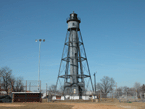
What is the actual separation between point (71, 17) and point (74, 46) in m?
9.99

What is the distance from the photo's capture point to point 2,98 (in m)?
37.7

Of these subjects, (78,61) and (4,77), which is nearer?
(78,61)

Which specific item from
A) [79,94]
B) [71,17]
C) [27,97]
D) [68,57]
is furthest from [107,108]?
[71,17]

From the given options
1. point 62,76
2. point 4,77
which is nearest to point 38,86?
point 62,76

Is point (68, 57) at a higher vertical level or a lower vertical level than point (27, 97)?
higher

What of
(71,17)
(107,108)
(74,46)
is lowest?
(107,108)

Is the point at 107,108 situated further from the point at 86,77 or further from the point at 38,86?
the point at 86,77

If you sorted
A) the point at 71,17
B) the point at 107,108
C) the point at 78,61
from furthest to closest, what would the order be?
the point at 71,17
the point at 78,61
the point at 107,108

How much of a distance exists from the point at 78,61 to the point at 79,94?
9661mm

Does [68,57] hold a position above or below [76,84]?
above

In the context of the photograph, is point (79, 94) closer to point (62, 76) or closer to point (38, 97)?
point (62, 76)

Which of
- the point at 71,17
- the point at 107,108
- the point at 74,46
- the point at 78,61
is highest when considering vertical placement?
the point at 71,17

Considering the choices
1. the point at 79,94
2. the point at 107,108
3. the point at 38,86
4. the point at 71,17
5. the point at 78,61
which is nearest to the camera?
the point at 107,108

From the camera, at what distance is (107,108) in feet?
74.7
